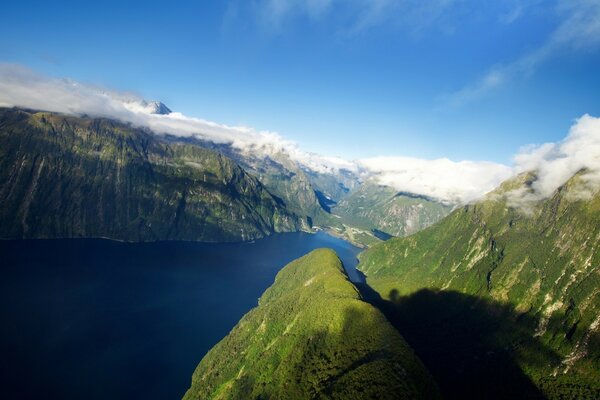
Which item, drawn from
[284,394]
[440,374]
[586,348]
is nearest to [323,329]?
[284,394]

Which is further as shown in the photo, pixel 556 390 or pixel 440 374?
pixel 440 374

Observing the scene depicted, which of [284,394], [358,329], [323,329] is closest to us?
[284,394]

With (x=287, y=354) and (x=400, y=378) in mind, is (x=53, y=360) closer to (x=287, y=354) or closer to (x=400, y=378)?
(x=287, y=354)

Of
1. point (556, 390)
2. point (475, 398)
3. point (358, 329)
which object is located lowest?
point (475, 398)

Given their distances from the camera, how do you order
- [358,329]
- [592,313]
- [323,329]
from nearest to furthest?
[358,329] < [323,329] < [592,313]

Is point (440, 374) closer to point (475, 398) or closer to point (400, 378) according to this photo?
point (475, 398)

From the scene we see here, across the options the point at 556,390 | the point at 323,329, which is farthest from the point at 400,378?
the point at 556,390

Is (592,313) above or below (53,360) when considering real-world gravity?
above
